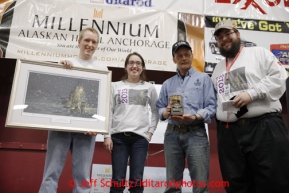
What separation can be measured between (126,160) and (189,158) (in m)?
0.46

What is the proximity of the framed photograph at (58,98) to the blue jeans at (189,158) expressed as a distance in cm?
45

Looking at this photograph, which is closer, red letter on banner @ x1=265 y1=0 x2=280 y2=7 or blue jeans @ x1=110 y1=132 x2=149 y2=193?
blue jeans @ x1=110 y1=132 x2=149 y2=193

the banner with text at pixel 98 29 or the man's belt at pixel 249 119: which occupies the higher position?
the banner with text at pixel 98 29

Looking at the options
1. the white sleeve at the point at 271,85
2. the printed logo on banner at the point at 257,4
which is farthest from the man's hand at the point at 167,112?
the printed logo on banner at the point at 257,4

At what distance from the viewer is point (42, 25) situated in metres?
2.65

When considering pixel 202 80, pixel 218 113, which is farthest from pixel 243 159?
pixel 202 80

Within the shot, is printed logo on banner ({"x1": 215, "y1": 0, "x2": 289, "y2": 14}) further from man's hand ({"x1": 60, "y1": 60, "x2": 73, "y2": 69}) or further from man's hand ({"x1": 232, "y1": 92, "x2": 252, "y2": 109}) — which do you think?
man's hand ({"x1": 60, "y1": 60, "x2": 73, "y2": 69})

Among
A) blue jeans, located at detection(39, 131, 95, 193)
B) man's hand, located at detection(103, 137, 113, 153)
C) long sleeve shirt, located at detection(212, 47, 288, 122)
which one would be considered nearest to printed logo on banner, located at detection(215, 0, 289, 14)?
long sleeve shirt, located at detection(212, 47, 288, 122)

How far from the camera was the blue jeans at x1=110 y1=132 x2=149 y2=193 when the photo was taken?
1668 mm

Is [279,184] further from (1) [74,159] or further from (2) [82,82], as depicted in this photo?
(2) [82,82]

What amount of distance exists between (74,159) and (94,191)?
1143mm

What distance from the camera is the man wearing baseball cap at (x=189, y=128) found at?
1.51 meters

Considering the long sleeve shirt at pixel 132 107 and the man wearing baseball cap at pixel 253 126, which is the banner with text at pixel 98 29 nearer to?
the long sleeve shirt at pixel 132 107

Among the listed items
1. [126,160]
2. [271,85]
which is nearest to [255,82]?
[271,85]
